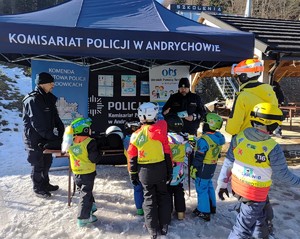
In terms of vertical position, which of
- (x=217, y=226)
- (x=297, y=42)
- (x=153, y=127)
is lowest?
(x=217, y=226)

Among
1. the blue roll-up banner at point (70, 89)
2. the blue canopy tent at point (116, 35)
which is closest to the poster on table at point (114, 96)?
the blue roll-up banner at point (70, 89)

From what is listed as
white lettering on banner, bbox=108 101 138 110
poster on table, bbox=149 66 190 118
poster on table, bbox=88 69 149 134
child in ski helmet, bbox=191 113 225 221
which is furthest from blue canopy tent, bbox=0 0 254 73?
white lettering on banner, bbox=108 101 138 110

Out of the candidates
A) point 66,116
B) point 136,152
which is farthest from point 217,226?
point 66,116

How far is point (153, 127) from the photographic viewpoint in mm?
3221

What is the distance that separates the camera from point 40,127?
4008 mm

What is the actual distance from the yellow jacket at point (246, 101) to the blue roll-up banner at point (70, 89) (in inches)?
126

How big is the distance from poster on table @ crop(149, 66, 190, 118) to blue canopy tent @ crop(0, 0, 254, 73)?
1341mm

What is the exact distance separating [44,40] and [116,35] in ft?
2.88

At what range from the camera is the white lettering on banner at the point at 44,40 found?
3.47 metres

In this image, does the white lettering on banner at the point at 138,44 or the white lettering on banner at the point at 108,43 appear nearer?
the white lettering on banner at the point at 108,43

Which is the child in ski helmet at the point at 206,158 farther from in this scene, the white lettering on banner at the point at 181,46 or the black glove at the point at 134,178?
the white lettering on banner at the point at 181,46

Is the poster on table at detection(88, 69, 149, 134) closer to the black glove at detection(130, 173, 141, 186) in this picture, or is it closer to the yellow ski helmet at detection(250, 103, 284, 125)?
the black glove at detection(130, 173, 141, 186)

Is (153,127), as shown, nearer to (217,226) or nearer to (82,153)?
(82,153)

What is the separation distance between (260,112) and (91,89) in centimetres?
376
